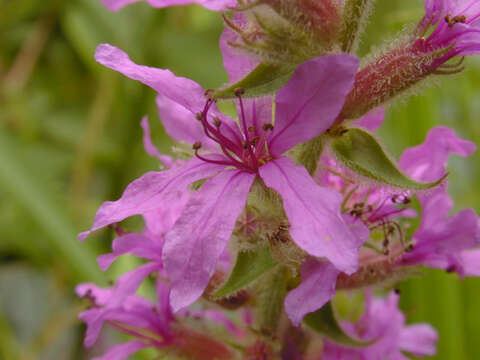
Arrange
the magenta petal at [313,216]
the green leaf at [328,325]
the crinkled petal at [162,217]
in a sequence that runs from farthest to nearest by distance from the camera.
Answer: the crinkled petal at [162,217] → the green leaf at [328,325] → the magenta petal at [313,216]

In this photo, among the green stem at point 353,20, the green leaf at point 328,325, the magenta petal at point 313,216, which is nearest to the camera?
the magenta petal at point 313,216

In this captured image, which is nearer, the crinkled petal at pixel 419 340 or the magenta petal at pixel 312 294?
the magenta petal at pixel 312 294

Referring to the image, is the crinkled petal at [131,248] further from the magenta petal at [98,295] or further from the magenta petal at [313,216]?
the magenta petal at [313,216]

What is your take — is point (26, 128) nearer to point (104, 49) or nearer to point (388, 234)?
point (104, 49)

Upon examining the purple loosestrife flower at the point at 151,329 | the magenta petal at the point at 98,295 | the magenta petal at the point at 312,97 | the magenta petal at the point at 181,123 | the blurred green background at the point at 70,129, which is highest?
the magenta petal at the point at 312,97

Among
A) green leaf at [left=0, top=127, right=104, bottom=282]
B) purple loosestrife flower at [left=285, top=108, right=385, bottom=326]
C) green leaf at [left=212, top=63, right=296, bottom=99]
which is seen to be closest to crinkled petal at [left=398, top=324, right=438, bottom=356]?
purple loosestrife flower at [left=285, top=108, right=385, bottom=326]

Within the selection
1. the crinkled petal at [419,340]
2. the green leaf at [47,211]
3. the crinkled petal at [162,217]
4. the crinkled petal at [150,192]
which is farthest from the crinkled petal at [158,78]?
the green leaf at [47,211]
